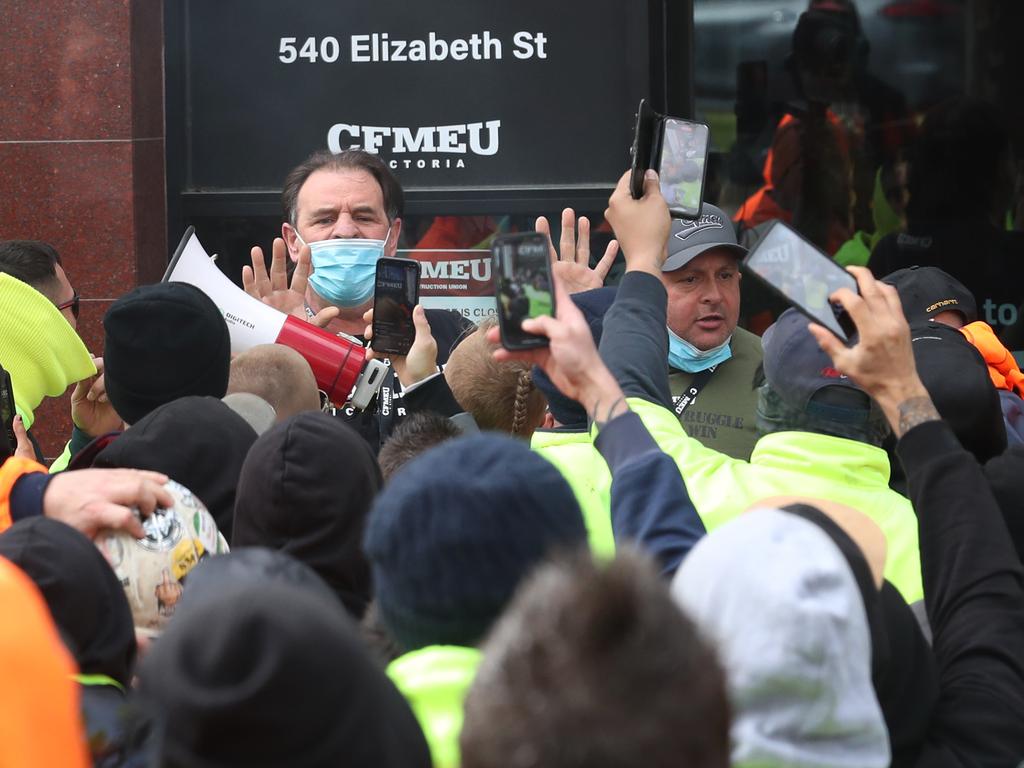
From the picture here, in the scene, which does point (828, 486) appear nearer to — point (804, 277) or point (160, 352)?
point (804, 277)

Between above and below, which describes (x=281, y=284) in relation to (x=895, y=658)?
above

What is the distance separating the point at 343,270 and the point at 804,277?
2485 mm

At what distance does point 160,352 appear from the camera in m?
3.54

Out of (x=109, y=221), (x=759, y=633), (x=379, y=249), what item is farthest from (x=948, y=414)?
(x=109, y=221)

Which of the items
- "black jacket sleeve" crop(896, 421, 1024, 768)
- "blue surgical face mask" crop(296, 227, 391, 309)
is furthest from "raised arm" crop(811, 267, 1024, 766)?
"blue surgical face mask" crop(296, 227, 391, 309)

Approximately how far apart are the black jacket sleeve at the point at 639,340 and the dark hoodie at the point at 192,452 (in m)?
0.86

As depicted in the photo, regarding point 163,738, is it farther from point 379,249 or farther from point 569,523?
point 379,249

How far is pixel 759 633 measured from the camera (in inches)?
64.9

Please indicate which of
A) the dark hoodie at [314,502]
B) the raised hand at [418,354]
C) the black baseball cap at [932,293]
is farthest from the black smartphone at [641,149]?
the black baseball cap at [932,293]

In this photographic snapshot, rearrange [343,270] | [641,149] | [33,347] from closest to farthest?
[641,149] → [33,347] → [343,270]

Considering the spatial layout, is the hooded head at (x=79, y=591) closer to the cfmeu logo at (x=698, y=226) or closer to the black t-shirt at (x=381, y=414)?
the black t-shirt at (x=381, y=414)

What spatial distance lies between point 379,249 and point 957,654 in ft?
10.1

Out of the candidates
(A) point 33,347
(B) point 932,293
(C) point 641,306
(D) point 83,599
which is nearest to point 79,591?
(D) point 83,599

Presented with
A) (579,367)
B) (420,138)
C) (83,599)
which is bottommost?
(83,599)
